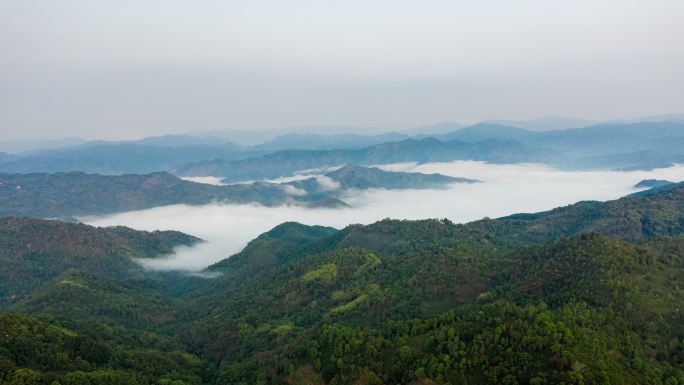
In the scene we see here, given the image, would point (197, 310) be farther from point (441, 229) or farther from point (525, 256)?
point (525, 256)

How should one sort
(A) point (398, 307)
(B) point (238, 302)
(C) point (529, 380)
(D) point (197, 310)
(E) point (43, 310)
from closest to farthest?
(C) point (529, 380) → (A) point (398, 307) → (E) point (43, 310) → (B) point (238, 302) → (D) point (197, 310)

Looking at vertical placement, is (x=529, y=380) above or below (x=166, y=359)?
above

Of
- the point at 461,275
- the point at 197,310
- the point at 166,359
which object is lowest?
the point at 197,310

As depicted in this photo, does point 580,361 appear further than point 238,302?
No

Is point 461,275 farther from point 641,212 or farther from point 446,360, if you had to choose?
point 641,212

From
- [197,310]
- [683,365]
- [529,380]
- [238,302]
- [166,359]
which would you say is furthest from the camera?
[197,310]

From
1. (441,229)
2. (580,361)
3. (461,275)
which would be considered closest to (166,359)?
(461,275)
